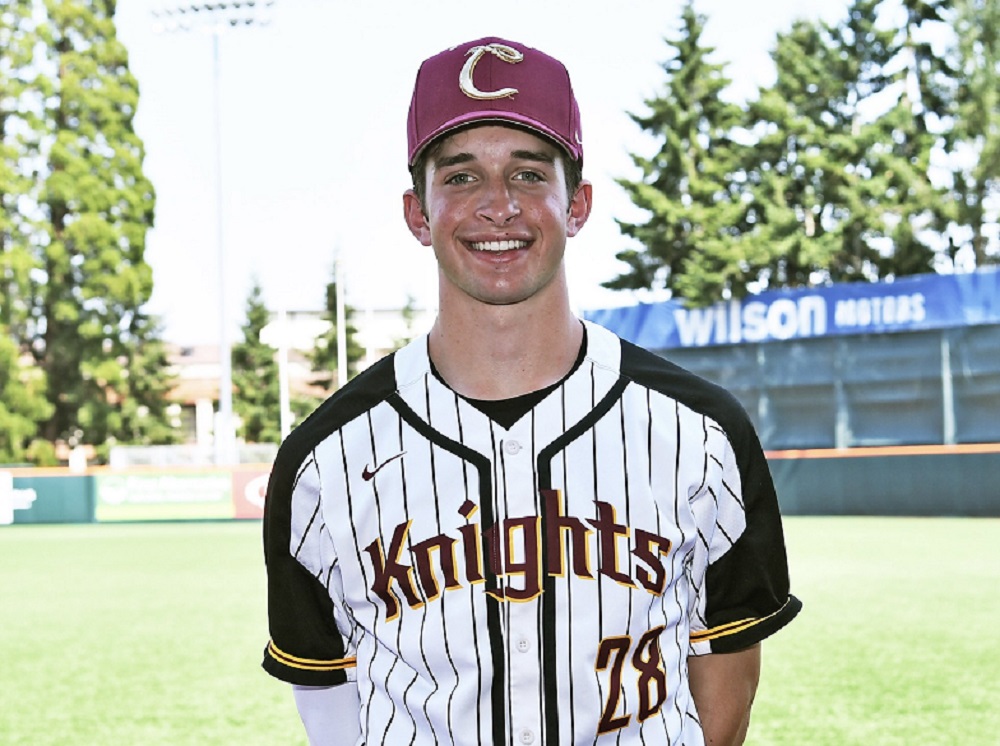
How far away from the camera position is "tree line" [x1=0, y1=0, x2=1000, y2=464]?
108 feet

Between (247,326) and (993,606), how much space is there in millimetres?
42632

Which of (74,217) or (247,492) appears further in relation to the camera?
(74,217)

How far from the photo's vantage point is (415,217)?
7.10ft

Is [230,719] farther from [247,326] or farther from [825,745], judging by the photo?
[247,326]

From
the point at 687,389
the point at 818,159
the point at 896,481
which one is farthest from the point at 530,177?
the point at 818,159

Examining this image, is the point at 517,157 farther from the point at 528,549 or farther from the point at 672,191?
the point at 672,191


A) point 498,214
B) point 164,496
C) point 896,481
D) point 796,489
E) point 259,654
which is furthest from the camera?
point 164,496

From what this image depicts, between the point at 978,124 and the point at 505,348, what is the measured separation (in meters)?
32.4

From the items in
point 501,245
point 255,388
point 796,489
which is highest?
point 255,388

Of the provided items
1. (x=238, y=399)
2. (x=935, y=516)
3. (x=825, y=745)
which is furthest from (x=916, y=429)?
(x=238, y=399)

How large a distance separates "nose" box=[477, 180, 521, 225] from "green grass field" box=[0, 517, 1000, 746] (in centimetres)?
424

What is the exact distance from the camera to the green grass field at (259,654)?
19.6ft

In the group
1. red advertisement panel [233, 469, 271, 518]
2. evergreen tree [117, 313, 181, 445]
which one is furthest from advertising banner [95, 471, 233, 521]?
evergreen tree [117, 313, 181, 445]

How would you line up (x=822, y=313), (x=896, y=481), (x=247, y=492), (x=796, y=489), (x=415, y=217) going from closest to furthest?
1. (x=415, y=217)
2. (x=896, y=481)
3. (x=796, y=489)
4. (x=247, y=492)
5. (x=822, y=313)
